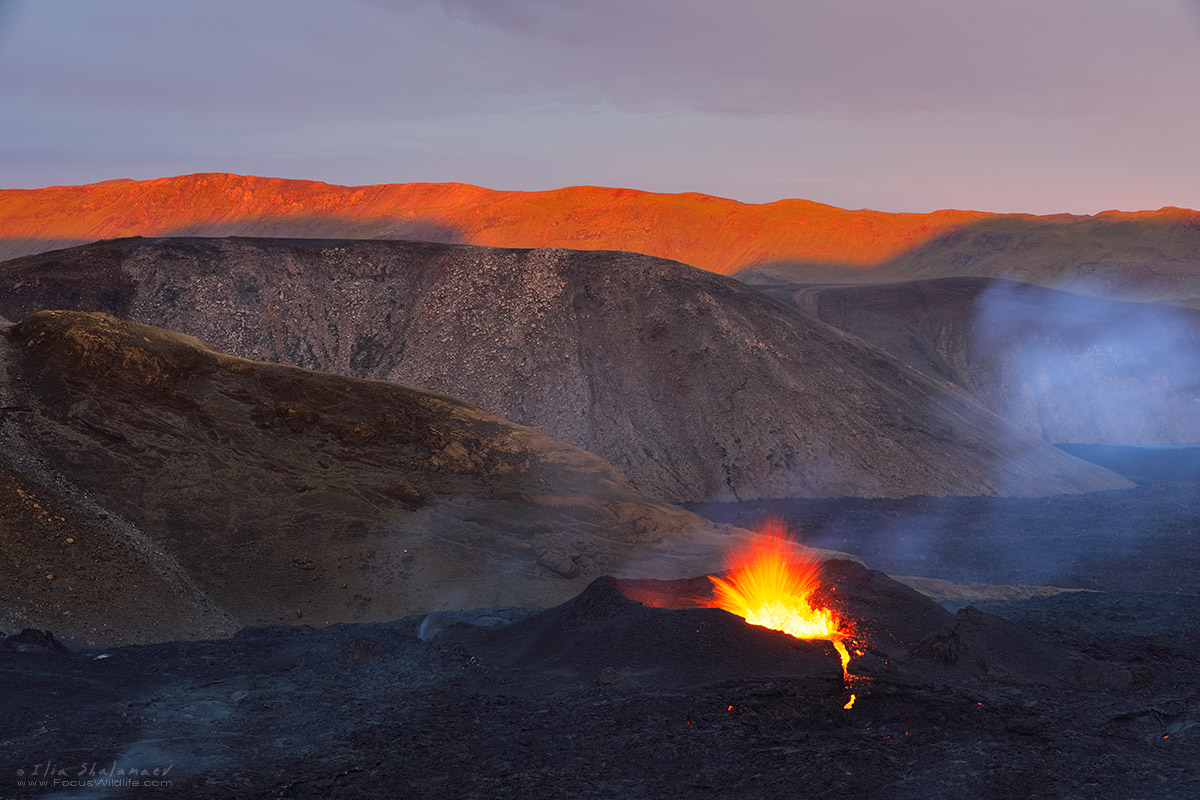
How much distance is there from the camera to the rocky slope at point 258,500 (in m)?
18.0

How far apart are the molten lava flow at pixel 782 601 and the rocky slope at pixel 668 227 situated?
99.8 meters

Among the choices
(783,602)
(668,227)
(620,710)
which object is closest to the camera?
(620,710)

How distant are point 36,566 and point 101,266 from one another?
28.9 metres

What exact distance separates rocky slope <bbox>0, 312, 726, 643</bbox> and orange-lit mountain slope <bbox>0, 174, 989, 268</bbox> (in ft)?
386

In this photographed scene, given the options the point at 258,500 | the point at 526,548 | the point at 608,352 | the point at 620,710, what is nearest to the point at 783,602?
the point at 620,710

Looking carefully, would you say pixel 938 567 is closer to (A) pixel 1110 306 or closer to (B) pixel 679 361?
(B) pixel 679 361

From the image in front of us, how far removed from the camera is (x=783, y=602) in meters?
16.1

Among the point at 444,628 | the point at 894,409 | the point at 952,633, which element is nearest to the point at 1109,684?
the point at 952,633

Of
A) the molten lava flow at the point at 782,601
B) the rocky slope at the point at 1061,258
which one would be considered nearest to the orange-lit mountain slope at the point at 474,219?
the rocky slope at the point at 1061,258

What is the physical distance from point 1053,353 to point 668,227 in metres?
96.7

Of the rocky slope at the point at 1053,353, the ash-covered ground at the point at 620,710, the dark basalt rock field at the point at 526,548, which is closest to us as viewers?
the ash-covered ground at the point at 620,710

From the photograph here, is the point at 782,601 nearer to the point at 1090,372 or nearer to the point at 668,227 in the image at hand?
the point at 1090,372

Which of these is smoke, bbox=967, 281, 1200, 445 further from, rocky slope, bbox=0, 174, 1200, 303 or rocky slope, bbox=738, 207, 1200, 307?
rocky slope, bbox=0, 174, 1200, 303

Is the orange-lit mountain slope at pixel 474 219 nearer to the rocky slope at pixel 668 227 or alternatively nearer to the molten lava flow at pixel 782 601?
the rocky slope at pixel 668 227
